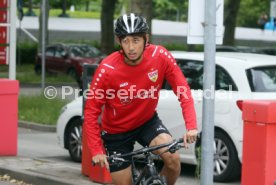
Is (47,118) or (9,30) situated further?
(47,118)

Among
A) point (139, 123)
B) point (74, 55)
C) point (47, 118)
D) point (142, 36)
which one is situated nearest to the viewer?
point (142, 36)

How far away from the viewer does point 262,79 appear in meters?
10.3

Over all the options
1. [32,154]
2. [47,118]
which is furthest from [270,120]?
[47,118]

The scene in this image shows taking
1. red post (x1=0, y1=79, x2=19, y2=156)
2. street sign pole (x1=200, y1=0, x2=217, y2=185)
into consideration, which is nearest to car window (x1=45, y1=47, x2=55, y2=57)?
red post (x1=0, y1=79, x2=19, y2=156)

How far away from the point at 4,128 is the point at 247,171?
191 inches

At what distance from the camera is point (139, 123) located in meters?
6.12

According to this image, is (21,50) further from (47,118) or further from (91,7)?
(91,7)

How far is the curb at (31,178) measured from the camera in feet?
31.0

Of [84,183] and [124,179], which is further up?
[124,179]

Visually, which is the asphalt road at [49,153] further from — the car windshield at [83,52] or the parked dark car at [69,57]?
the car windshield at [83,52]

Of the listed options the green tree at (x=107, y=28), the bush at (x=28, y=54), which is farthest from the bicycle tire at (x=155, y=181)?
the bush at (x=28, y=54)

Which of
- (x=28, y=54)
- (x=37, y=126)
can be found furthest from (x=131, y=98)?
(x=28, y=54)

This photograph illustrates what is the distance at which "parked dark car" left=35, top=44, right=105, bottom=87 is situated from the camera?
1314 inches

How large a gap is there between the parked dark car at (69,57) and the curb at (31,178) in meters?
22.5
